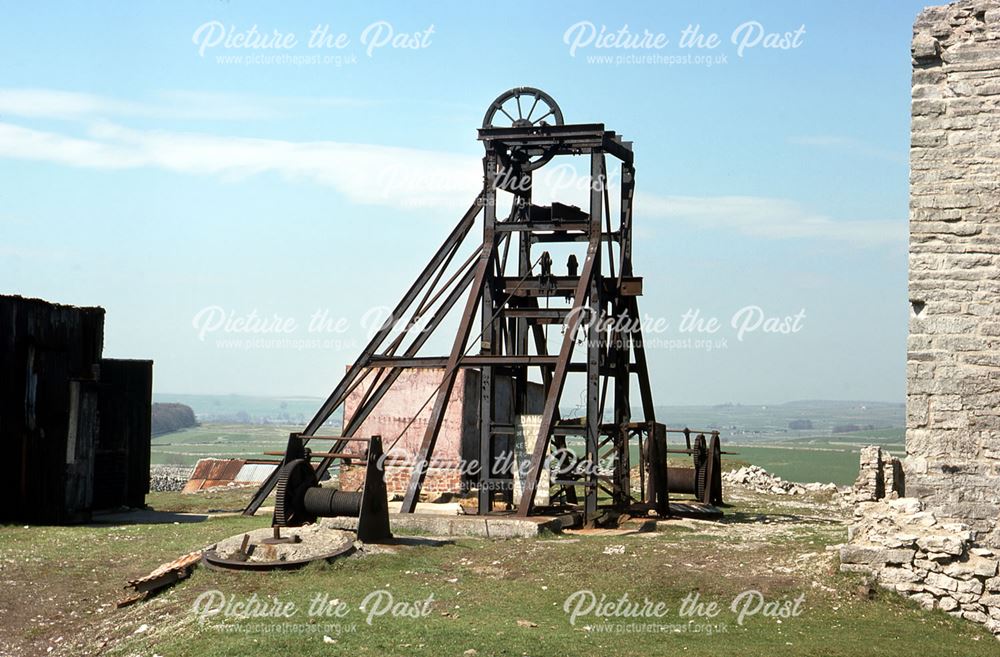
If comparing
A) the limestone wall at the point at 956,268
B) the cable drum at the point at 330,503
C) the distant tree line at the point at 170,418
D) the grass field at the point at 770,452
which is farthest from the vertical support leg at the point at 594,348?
the distant tree line at the point at 170,418

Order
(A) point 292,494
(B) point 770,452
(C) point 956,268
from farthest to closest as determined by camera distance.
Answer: (B) point 770,452, (A) point 292,494, (C) point 956,268

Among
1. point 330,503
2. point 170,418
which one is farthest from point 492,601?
point 170,418

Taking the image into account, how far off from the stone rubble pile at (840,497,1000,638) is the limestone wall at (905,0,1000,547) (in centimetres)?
37

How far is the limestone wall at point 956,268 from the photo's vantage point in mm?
12312

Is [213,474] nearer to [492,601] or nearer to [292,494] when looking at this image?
[292,494]

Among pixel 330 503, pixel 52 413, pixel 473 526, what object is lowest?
pixel 473 526

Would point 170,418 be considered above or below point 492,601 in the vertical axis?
below

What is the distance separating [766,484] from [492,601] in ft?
63.9

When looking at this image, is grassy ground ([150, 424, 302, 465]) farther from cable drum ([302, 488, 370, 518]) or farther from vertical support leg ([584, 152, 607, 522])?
cable drum ([302, 488, 370, 518])

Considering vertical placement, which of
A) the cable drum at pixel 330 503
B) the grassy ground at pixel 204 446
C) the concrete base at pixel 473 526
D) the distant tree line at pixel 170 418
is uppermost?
the cable drum at pixel 330 503

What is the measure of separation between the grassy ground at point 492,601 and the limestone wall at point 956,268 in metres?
1.67

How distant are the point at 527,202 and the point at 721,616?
35.8 ft

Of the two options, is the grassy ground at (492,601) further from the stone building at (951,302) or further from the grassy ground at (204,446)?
the grassy ground at (204,446)

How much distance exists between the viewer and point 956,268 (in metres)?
12.5
